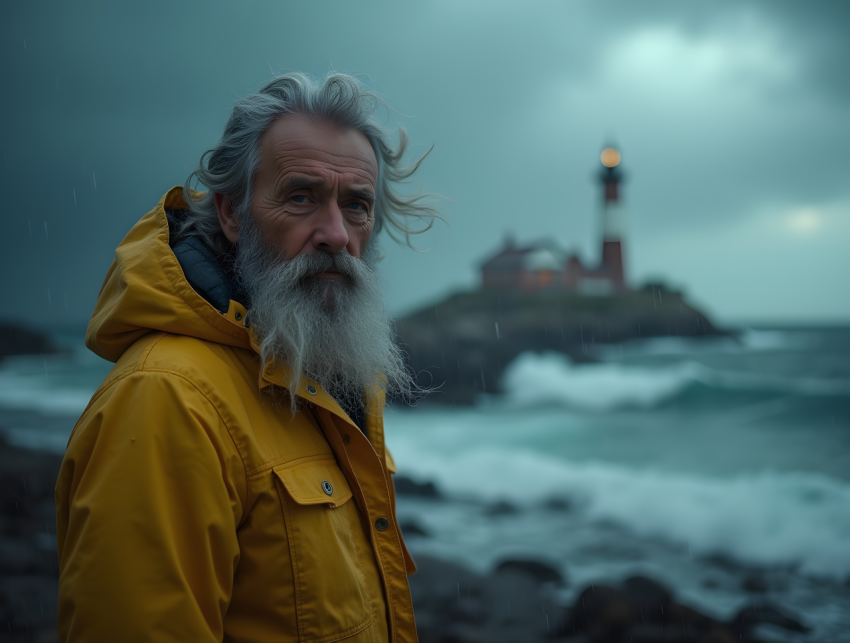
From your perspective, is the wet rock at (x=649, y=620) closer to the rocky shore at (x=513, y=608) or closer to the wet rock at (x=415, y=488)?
the rocky shore at (x=513, y=608)

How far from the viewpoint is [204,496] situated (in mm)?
1082

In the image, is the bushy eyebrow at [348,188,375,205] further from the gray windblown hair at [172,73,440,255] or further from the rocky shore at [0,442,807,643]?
the rocky shore at [0,442,807,643]

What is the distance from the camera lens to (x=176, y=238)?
163cm

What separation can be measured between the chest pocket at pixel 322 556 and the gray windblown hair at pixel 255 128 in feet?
2.77

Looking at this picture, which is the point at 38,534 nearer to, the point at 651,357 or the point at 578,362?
the point at 578,362

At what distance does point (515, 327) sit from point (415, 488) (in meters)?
12.2

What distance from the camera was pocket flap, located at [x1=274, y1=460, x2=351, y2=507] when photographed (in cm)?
124

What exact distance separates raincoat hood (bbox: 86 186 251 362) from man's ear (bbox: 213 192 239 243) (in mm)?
276

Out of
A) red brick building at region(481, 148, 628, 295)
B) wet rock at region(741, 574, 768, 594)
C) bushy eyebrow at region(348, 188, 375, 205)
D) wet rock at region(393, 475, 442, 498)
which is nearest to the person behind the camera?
bushy eyebrow at region(348, 188, 375, 205)

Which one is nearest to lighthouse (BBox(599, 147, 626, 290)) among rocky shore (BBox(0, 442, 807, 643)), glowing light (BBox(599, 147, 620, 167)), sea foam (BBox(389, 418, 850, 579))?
glowing light (BBox(599, 147, 620, 167))

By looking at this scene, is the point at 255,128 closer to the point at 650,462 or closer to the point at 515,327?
the point at 650,462

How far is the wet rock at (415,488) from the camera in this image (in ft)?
35.3

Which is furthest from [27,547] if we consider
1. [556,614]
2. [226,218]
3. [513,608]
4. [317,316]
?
[317,316]

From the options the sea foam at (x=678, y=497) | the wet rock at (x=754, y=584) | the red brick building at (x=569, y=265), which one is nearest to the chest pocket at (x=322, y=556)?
the wet rock at (x=754, y=584)
